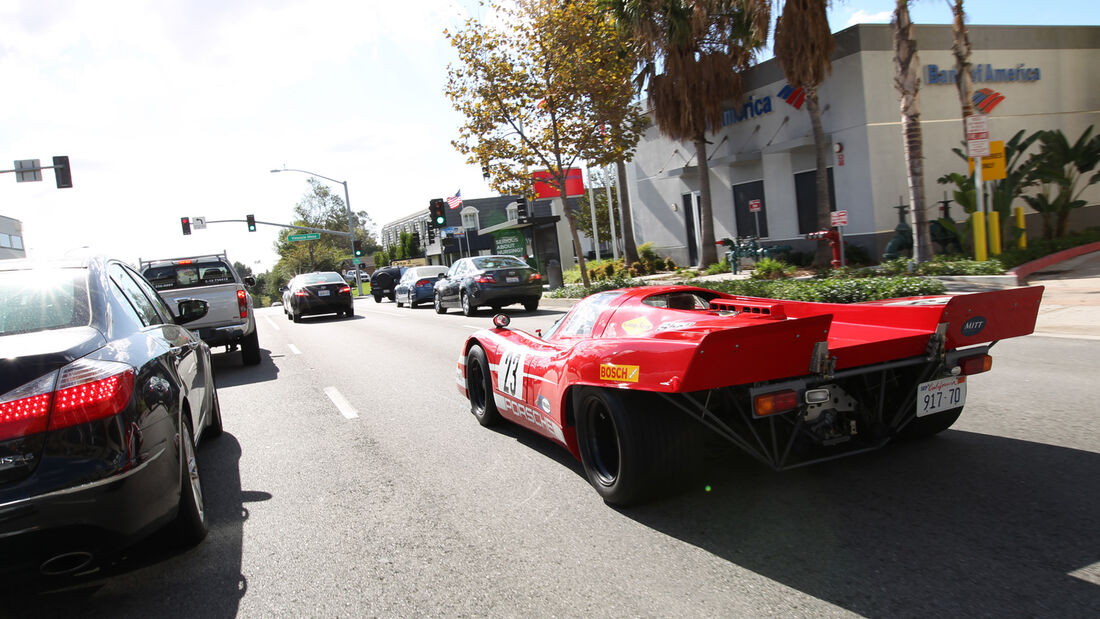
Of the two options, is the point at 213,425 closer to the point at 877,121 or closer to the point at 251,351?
the point at 251,351

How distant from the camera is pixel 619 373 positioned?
12.2 ft

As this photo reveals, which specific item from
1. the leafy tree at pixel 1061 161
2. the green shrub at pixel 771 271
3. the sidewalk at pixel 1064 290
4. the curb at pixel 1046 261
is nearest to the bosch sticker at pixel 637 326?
the sidewalk at pixel 1064 290

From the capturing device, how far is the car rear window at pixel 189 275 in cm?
1174

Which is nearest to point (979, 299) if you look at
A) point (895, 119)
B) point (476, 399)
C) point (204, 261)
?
point (476, 399)

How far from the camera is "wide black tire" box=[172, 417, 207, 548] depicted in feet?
11.7

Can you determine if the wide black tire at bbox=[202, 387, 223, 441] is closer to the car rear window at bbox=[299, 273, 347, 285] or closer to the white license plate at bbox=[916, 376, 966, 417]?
the white license plate at bbox=[916, 376, 966, 417]

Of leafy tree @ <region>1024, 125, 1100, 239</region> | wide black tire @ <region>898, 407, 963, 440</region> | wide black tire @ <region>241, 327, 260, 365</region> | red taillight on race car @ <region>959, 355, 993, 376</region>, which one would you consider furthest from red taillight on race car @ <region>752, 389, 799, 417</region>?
leafy tree @ <region>1024, 125, 1100, 239</region>

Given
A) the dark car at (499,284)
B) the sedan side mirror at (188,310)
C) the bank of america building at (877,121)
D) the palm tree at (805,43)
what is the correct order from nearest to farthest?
the sedan side mirror at (188,310), the palm tree at (805,43), the dark car at (499,284), the bank of america building at (877,121)

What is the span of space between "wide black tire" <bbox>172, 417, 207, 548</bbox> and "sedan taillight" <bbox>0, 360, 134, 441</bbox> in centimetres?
64

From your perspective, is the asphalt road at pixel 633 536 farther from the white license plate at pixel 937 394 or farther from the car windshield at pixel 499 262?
the car windshield at pixel 499 262

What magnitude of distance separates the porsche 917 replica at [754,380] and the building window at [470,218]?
51.1m

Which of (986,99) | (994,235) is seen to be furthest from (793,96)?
(994,235)

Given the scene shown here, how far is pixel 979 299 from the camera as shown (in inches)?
155

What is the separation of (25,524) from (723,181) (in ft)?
77.8
